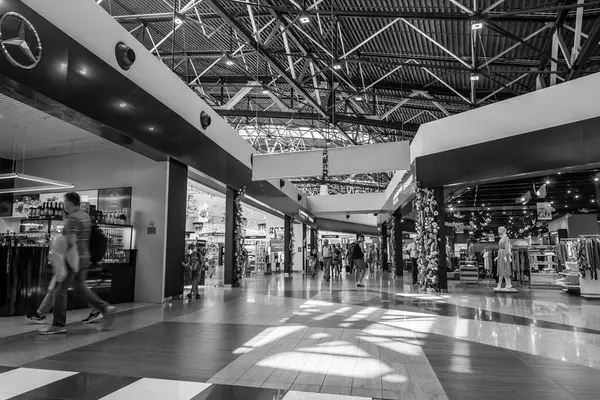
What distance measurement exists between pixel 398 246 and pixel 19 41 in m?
16.3

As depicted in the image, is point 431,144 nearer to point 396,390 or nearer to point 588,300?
point 588,300

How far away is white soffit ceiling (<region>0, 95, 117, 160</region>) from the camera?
7.00m

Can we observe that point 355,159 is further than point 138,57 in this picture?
Yes

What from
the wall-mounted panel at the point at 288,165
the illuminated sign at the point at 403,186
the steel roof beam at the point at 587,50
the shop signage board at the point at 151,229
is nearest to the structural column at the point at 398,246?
the illuminated sign at the point at 403,186

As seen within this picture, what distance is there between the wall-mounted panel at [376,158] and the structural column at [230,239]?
142 inches

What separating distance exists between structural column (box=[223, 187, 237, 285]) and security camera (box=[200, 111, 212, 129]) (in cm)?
299

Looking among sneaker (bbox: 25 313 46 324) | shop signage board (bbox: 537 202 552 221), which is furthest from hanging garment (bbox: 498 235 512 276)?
sneaker (bbox: 25 313 46 324)

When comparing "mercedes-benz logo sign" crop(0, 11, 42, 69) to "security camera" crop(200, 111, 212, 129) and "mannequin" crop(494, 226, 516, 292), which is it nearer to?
"security camera" crop(200, 111, 212, 129)

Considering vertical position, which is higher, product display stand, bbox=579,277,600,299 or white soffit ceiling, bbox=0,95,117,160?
white soffit ceiling, bbox=0,95,117,160

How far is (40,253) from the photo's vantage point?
19.8 ft

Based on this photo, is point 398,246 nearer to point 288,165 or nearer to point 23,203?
point 288,165

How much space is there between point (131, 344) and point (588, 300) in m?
9.35

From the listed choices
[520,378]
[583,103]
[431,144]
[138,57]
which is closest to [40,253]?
[138,57]

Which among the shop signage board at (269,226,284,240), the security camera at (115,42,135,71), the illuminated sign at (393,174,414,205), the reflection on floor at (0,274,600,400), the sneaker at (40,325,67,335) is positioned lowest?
the reflection on floor at (0,274,600,400)
